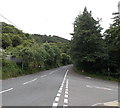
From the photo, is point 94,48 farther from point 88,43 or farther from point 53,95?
point 53,95

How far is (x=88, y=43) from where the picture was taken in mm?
34250

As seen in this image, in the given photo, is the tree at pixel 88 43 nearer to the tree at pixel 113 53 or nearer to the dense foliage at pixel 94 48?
the dense foliage at pixel 94 48

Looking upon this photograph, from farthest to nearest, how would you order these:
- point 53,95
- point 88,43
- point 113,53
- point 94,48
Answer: point 88,43 < point 94,48 < point 113,53 < point 53,95

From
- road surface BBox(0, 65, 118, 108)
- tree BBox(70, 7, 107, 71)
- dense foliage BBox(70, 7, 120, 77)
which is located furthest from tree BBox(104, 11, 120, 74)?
road surface BBox(0, 65, 118, 108)

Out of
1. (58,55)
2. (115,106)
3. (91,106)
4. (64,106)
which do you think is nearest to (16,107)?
(64,106)

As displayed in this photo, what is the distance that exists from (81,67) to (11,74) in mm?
18360

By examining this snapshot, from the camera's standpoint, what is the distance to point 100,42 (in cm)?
3247

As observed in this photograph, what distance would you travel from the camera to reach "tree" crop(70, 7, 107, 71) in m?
32.4

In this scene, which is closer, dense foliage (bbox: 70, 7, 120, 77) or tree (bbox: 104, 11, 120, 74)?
tree (bbox: 104, 11, 120, 74)

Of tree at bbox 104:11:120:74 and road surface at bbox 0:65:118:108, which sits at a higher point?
tree at bbox 104:11:120:74

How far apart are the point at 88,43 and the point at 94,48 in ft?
4.95

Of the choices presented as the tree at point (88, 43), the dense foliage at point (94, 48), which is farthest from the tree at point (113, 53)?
the tree at point (88, 43)

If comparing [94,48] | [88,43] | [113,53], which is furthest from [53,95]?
[88,43]

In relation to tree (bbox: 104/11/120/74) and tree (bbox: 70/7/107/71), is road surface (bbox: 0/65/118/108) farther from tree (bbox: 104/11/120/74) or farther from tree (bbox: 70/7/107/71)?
tree (bbox: 70/7/107/71)
